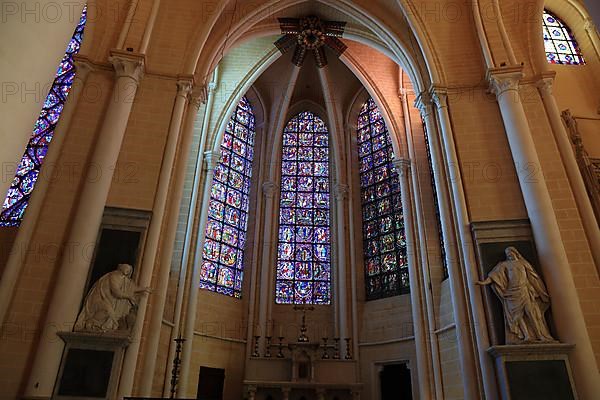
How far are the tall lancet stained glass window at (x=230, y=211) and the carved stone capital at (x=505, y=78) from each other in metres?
8.84

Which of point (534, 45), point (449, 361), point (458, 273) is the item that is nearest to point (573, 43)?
point (534, 45)

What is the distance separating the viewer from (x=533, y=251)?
25.9 ft

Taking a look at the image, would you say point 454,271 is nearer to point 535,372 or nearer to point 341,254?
point 535,372

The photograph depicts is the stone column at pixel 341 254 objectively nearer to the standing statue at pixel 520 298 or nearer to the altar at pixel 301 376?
the altar at pixel 301 376

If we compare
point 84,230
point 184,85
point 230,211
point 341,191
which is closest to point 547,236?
point 184,85

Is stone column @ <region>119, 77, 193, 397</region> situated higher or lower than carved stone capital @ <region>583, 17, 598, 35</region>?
lower

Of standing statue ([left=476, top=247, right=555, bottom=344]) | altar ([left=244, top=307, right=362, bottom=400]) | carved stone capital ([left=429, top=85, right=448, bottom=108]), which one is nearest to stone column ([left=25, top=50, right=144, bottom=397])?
altar ([left=244, top=307, right=362, bottom=400])

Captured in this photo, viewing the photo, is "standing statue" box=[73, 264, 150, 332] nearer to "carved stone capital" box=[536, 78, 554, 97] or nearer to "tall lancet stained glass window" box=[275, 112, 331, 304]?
"tall lancet stained glass window" box=[275, 112, 331, 304]

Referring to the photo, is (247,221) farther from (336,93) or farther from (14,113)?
A: (14,113)

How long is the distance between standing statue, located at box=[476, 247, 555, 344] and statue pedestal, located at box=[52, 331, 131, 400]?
19.6ft

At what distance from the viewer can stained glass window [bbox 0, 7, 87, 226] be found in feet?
30.6

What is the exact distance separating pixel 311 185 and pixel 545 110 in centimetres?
893

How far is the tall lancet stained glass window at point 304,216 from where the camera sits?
1483 centimetres

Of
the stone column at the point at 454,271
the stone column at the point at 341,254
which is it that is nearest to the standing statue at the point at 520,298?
the stone column at the point at 454,271
